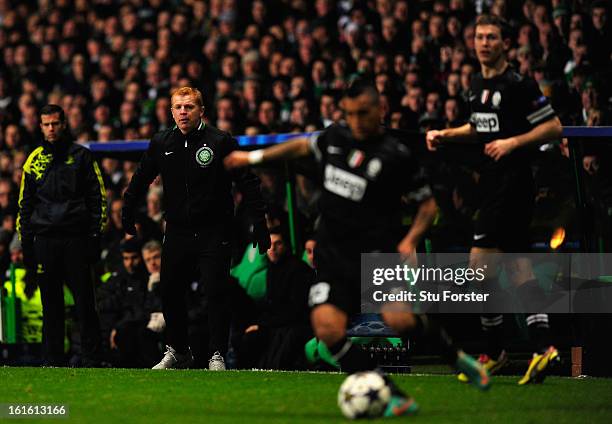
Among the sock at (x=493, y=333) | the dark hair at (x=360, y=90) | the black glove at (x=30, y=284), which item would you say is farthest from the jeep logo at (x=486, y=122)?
the black glove at (x=30, y=284)

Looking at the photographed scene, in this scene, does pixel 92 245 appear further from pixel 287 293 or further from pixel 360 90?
pixel 360 90

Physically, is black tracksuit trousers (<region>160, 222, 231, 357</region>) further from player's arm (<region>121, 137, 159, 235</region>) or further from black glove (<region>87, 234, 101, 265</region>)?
black glove (<region>87, 234, 101, 265</region>)

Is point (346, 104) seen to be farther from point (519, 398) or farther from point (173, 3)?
point (173, 3)

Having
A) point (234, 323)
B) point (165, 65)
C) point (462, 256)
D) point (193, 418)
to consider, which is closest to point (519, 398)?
point (193, 418)

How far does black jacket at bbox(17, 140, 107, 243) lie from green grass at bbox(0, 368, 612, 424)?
167 centimetres

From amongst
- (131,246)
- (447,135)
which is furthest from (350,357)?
(131,246)

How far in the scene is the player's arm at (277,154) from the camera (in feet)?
23.9

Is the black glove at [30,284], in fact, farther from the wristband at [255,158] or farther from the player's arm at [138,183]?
the wristband at [255,158]

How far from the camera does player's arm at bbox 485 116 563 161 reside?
8.07 metres

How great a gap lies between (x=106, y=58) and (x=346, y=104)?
1208 cm

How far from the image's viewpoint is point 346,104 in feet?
23.8

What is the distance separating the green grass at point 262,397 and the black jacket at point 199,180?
1.32 meters

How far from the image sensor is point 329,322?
717cm

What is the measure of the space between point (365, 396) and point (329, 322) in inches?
19.9
